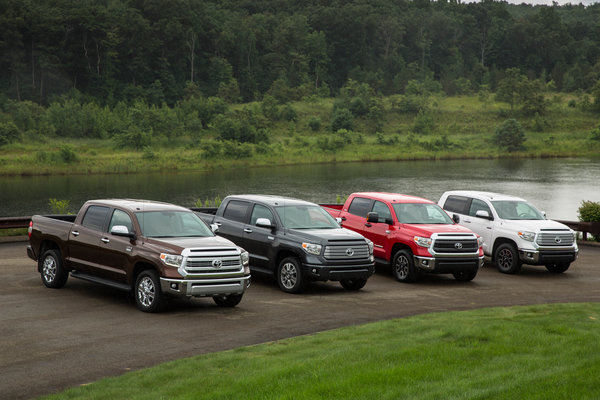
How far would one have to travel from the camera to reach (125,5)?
139625 mm

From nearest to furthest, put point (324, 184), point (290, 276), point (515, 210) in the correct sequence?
point (290, 276) < point (515, 210) < point (324, 184)

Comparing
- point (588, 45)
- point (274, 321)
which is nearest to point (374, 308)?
point (274, 321)

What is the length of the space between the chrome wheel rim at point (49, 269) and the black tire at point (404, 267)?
7879 millimetres

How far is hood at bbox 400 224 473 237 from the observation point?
59.4 ft

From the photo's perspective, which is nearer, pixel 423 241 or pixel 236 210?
pixel 236 210

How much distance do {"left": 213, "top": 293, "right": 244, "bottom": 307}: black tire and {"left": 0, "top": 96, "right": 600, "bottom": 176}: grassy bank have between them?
65.1m

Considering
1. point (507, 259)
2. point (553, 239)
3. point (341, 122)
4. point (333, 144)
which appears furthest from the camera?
point (341, 122)

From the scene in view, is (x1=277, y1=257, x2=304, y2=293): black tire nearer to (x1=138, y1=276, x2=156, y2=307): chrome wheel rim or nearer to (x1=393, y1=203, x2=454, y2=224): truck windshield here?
(x1=138, y1=276, x2=156, y2=307): chrome wheel rim

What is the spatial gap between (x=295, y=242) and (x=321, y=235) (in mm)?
560

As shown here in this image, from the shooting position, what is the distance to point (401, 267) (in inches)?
727

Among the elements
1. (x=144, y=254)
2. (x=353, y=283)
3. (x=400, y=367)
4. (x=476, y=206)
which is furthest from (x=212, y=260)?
(x=476, y=206)

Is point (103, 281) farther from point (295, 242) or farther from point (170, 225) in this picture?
point (295, 242)

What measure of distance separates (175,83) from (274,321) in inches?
5090

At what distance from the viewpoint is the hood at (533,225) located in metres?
20.0
